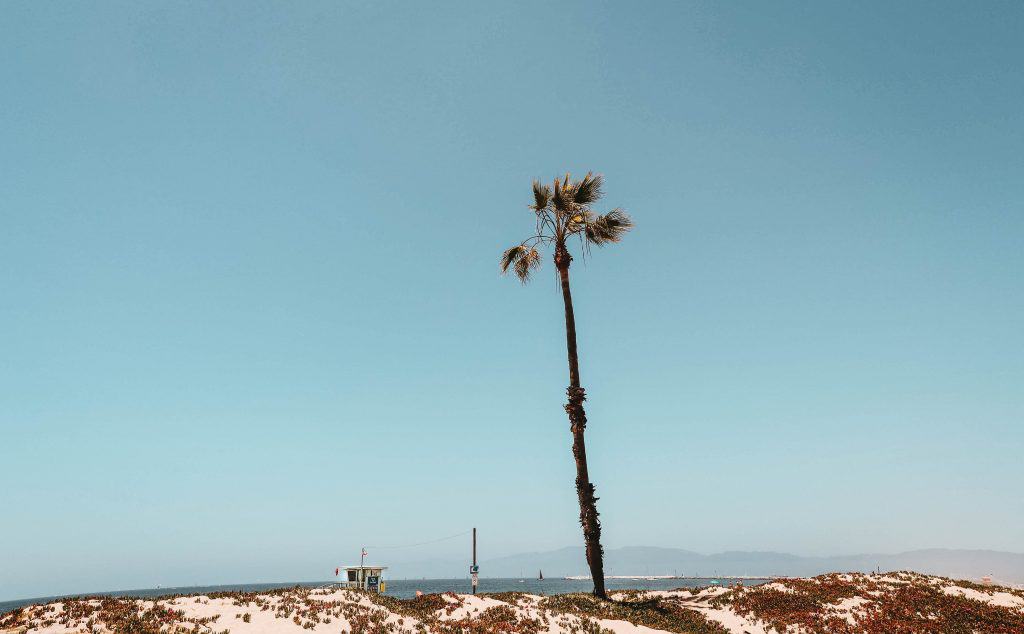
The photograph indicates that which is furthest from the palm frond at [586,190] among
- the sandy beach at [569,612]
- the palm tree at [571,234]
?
the sandy beach at [569,612]

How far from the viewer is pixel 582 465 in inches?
1043

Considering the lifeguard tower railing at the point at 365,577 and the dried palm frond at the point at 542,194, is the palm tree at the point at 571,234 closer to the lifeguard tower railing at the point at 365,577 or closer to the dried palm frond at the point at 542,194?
the dried palm frond at the point at 542,194

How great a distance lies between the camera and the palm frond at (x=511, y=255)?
3097cm

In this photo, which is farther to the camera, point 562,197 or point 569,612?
point 562,197

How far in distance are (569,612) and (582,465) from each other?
21.3ft

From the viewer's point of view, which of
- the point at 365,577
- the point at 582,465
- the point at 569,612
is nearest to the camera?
the point at 569,612

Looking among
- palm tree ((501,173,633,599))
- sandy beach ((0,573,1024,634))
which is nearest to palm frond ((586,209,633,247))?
palm tree ((501,173,633,599))

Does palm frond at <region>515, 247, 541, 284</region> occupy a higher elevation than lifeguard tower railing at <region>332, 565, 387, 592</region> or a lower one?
higher

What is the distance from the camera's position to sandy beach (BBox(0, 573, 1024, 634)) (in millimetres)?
18391

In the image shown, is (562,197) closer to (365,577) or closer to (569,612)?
(569,612)

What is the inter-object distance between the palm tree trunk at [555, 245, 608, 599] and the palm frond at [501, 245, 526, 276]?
4.03m

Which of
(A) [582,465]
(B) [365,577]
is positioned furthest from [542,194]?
(B) [365,577]

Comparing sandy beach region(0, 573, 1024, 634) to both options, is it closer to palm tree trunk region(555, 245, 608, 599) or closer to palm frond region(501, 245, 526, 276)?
palm tree trunk region(555, 245, 608, 599)

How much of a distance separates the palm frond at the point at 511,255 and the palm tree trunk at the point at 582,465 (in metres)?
4.03
